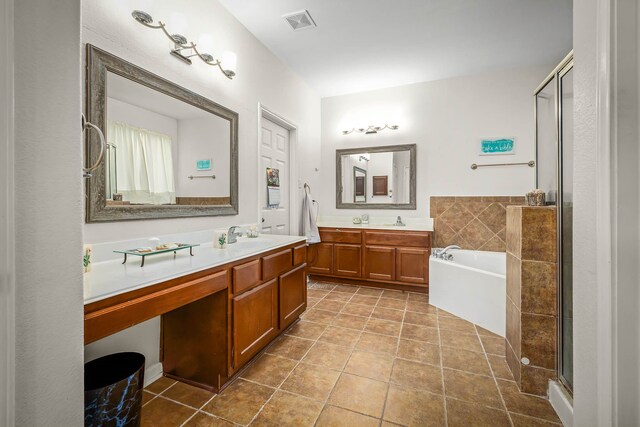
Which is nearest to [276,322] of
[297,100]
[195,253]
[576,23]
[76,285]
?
[195,253]

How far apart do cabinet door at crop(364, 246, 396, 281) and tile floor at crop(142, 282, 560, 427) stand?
103cm

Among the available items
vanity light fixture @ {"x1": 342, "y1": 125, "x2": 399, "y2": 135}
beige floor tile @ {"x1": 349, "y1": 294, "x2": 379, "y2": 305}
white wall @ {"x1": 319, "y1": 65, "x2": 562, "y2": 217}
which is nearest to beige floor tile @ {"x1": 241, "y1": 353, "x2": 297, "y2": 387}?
beige floor tile @ {"x1": 349, "y1": 294, "x2": 379, "y2": 305}

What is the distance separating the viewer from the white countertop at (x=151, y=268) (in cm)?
110

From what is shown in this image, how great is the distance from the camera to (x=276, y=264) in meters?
2.14

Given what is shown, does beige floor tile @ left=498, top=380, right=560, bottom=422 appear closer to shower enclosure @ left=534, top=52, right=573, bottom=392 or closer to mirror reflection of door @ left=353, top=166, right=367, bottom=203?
shower enclosure @ left=534, top=52, right=573, bottom=392

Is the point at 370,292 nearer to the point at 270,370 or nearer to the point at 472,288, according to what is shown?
the point at 472,288

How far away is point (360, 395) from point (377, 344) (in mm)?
633

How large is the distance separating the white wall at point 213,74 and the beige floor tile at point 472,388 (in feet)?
6.62

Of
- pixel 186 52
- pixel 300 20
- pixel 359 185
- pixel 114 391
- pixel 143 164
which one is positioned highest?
pixel 300 20

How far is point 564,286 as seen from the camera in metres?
1.55

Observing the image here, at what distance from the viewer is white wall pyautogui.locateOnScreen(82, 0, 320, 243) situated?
1.55 m

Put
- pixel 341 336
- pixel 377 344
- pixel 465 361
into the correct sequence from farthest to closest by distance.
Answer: pixel 341 336, pixel 377 344, pixel 465 361

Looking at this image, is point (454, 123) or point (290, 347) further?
point (454, 123)

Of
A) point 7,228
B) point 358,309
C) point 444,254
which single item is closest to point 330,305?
point 358,309
